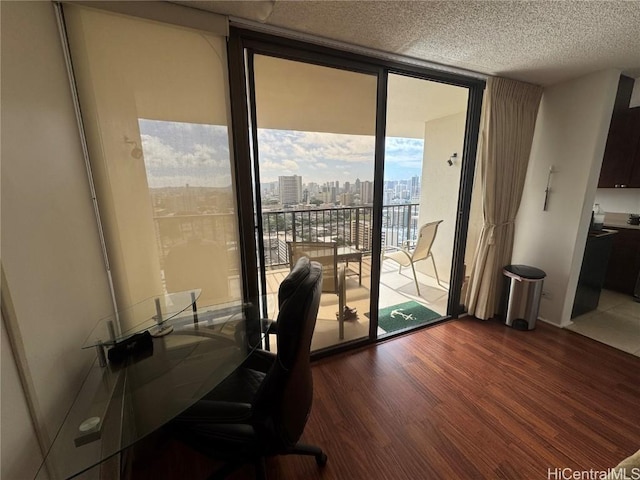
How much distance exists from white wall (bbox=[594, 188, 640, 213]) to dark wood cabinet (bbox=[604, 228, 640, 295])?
1.29 feet

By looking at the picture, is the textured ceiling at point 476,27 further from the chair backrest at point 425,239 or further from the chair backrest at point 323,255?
the chair backrest at point 425,239

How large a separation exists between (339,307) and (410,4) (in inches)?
81.5

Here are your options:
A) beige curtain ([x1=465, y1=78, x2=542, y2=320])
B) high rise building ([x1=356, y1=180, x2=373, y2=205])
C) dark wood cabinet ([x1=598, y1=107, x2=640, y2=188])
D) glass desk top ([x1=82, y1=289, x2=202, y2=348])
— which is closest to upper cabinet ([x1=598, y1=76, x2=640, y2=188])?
dark wood cabinet ([x1=598, y1=107, x2=640, y2=188])

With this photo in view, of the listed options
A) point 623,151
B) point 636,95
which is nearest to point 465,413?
point 623,151

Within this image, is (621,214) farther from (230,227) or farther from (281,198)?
(230,227)

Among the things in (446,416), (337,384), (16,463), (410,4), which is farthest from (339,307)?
(410,4)

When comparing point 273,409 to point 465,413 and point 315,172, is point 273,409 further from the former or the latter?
point 315,172

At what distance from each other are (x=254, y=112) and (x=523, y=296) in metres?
2.85

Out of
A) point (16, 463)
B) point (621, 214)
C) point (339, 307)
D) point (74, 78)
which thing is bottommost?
point (339, 307)

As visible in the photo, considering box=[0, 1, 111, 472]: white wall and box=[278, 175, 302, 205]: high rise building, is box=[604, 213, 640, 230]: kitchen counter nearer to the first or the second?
box=[278, 175, 302, 205]: high rise building

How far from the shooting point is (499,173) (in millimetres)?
2426

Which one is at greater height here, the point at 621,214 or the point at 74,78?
the point at 74,78

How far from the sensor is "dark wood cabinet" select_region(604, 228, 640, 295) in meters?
2.99

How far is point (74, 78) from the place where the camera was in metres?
1.24
